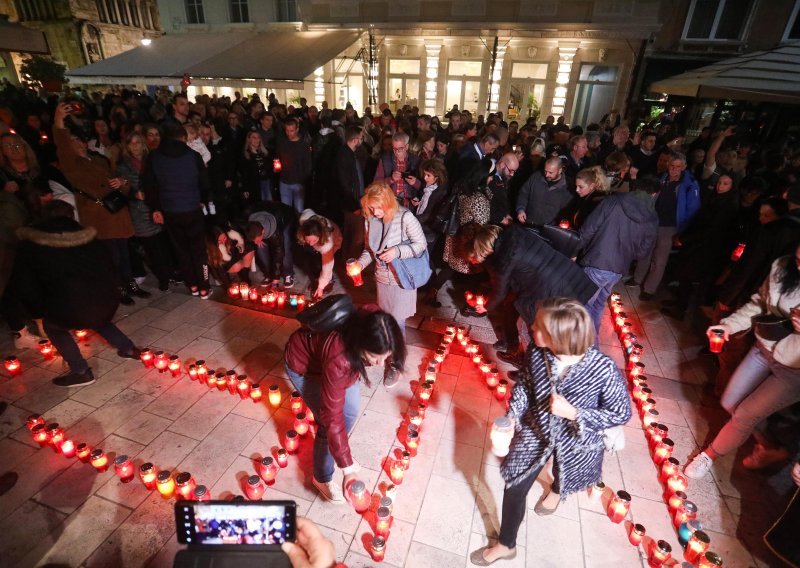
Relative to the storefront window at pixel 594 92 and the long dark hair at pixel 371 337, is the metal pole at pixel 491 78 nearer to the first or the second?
the storefront window at pixel 594 92

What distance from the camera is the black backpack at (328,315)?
2539 mm

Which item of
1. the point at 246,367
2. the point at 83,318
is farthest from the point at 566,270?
the point at 83,318

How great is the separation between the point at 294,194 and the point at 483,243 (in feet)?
14.5

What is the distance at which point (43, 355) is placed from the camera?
4.61 metres

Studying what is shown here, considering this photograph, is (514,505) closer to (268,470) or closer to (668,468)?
(668,468)

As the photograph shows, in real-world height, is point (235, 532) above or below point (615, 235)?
below

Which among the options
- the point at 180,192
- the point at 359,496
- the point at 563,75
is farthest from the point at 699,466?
the point at 563,75

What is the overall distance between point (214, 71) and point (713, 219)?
14.5 meters

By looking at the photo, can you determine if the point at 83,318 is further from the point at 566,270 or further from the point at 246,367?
the point at 566,270

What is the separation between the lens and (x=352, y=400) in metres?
2.96

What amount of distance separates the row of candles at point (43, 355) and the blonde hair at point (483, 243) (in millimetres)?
4419

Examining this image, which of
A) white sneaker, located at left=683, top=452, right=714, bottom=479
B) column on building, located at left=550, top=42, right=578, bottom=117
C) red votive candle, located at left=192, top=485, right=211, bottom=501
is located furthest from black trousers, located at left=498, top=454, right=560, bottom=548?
column on building, located at left=550, top=42, right=578, bottom=117

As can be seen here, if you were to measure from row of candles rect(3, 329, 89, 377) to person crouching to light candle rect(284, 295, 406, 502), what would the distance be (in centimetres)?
342

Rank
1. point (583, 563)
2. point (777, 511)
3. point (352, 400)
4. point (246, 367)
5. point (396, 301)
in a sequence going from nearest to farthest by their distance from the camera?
point (583, 563) < point (352, 400) < point (777, 511) < point (396, 301) < point (246, 367)
